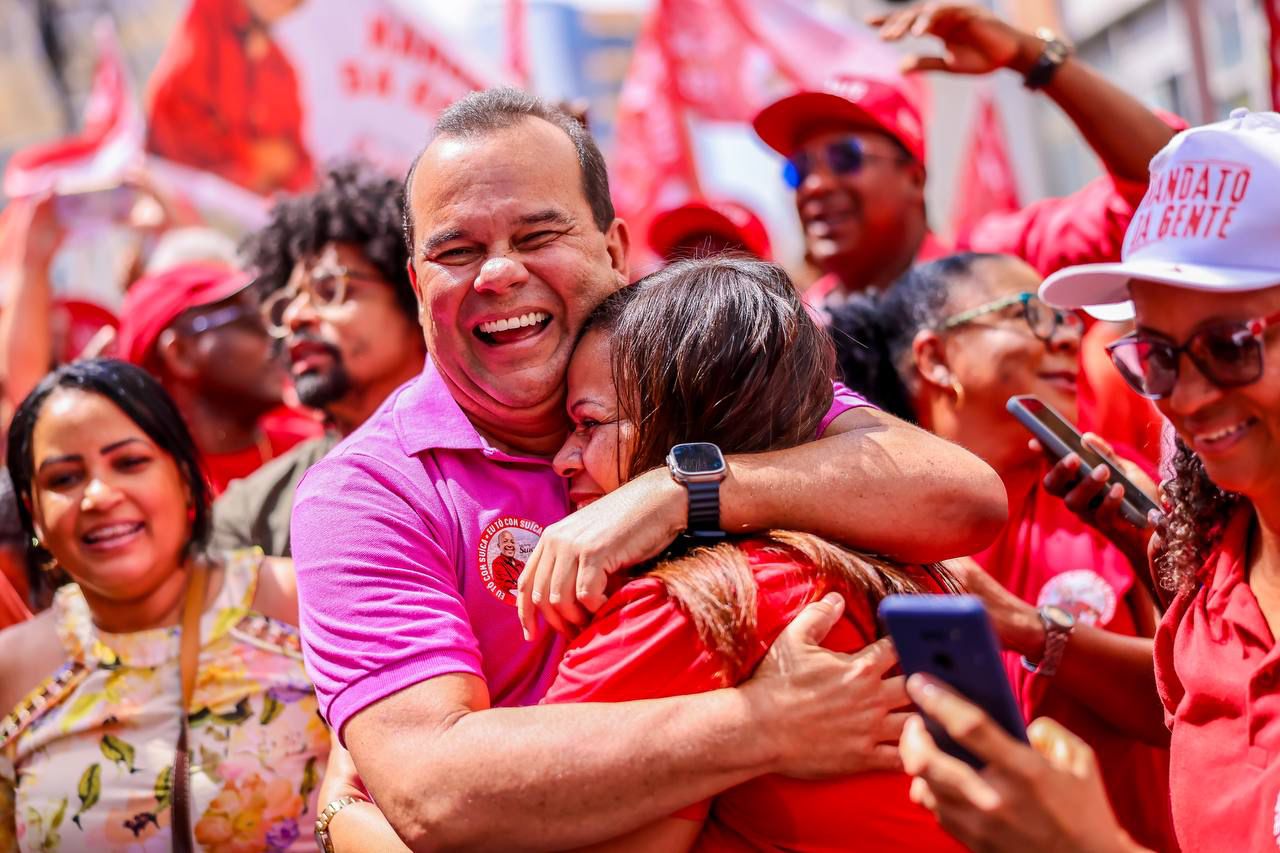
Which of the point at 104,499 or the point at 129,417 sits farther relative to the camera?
the point at 129,417

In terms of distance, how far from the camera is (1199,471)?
7.52 feet

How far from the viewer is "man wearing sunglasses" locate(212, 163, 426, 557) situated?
4.38 meters

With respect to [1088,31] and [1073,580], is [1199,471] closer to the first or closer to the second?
[1073,580]

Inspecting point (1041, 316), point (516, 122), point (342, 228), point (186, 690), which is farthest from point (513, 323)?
point (342, 228)

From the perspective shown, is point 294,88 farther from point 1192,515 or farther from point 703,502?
point 1192,515

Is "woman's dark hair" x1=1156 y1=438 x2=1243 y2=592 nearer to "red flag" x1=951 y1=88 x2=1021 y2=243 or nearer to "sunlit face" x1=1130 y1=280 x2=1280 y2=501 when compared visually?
"sunlit face" x1=1130 y1=280 x2=1280 y2=501

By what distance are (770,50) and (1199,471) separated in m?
6.53

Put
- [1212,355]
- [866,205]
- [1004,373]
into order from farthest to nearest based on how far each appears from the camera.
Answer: [866,205] < [1004,373] < [1212,355]

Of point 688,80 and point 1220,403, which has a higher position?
point 1220,403

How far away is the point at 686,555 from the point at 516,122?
963mm

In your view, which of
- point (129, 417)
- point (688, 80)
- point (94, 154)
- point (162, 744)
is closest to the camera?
point (162, 744)

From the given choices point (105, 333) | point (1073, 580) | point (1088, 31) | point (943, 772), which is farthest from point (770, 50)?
point (1088, 31)

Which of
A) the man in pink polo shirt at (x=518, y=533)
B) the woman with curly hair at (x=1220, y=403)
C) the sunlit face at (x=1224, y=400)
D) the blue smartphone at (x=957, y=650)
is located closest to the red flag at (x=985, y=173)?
the man in pink polo shirt at (x=518, y=533)

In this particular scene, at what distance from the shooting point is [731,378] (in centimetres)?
228
